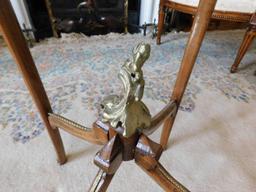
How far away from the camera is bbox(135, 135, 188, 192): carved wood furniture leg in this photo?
0.38 m

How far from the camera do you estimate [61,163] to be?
661 mm

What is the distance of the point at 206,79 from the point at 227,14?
1.24ft

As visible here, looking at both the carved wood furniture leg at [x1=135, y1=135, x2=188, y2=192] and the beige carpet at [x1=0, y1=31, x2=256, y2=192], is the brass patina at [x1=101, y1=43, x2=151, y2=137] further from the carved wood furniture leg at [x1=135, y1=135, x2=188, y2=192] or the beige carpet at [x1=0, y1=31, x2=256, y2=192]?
the beige carpet at [x1=0, y1=31, x2=256, y2=192]

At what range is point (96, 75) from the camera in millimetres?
1145

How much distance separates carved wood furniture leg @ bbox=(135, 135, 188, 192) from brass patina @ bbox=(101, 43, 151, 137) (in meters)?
0.04

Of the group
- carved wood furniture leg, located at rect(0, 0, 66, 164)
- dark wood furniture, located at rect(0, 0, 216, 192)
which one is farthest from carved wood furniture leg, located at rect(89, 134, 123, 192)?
carved wood furniture leg, located at rect(0, 0, 66, 164)

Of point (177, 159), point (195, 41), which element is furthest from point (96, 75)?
point (195, 41)

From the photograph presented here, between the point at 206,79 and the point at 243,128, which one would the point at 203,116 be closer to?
the point at 243,128

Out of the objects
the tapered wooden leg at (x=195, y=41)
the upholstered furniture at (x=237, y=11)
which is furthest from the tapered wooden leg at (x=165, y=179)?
the upholstered furniture at (x=237, y=11)

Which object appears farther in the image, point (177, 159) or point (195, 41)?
point (177, 159)

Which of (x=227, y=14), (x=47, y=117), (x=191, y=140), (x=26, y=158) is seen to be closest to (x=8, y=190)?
(x=26, y=158)

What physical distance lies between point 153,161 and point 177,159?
1.18 ft

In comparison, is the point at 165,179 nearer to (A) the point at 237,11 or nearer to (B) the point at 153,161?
(B) the point at 153,161

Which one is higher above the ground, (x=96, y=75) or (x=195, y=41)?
(x=195, y=41)
